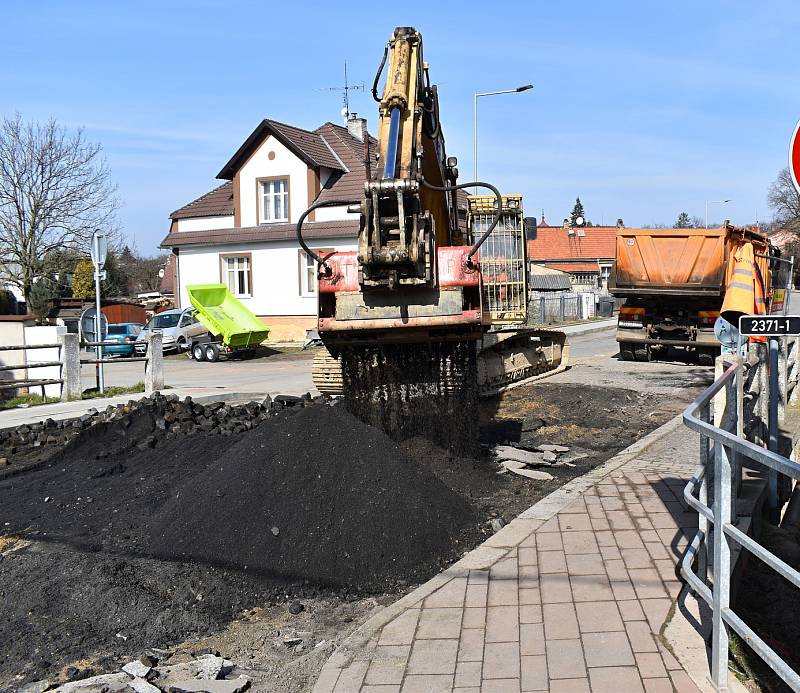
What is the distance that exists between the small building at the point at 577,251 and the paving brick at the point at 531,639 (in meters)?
68.3

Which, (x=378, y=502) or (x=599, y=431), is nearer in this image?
(x=378, y=502)

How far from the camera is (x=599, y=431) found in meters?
10.5

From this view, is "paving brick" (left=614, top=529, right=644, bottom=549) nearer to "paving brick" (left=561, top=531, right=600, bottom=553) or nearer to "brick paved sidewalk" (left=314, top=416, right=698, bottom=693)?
"brick paved sidewalk" (left=314, top=416, right=698, bottom=693)

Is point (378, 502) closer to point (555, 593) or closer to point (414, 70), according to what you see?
point (555, 593)

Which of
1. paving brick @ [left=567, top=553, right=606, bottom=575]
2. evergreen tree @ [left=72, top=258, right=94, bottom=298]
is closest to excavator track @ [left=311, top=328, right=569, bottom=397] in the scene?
paving brick @ [left=567, top=553, right=606, bottom=575]

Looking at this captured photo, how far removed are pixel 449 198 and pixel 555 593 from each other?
6228 millimetres

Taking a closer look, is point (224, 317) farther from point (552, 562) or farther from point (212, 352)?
point (552, 562)

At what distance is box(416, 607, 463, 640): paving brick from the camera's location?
4203 millimetres

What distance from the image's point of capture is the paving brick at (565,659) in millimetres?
3701

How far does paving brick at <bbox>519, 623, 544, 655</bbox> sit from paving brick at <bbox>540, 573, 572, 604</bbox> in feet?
1.08

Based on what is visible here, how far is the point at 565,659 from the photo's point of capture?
12.6 feet

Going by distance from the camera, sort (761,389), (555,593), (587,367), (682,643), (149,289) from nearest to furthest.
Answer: (682,643), (555,593), (761,389), (587,367), (149,289)

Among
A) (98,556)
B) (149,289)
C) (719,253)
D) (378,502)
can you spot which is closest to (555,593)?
(378,502)

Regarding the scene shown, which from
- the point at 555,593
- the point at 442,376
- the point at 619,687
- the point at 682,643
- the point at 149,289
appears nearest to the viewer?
the point at 619,687
